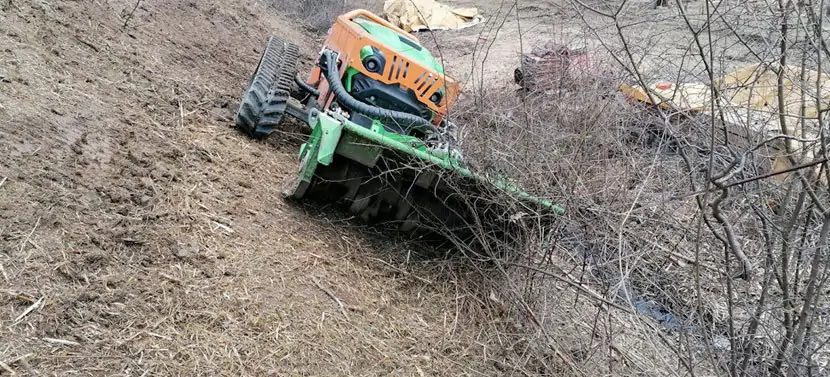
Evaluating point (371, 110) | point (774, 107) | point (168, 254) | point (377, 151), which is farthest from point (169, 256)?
point (774, 107)

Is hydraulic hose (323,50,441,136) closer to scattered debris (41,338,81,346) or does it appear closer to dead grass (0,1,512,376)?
dead grass (0,1,512,376)

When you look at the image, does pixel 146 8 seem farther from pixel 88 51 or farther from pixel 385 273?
pixel 385 273

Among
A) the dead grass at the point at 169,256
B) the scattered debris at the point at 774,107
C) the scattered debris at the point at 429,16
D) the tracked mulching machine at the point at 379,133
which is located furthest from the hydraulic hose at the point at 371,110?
the scattered debris at the point at 429,16

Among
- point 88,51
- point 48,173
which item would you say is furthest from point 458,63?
point 48,173

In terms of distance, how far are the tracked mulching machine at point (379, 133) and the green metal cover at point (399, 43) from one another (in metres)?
0.02

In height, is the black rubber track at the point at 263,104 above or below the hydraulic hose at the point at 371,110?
below

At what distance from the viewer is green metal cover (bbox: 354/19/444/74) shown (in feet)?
19.3

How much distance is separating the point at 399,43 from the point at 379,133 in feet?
5.69

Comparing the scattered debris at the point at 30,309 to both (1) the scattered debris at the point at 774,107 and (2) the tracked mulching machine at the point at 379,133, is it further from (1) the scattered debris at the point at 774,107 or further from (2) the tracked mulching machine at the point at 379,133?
(1) the scattered debris at the point at 774,107

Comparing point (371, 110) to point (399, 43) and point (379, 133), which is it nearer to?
point (379, 133)

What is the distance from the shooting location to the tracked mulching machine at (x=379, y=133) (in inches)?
169

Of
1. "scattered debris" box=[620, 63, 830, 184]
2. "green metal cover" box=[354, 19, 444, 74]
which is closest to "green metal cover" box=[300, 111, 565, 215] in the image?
"scattered debris" box=[620, 63, 830, 184]

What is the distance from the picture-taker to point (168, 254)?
363 centimetres

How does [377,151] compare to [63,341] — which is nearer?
[63,341]
